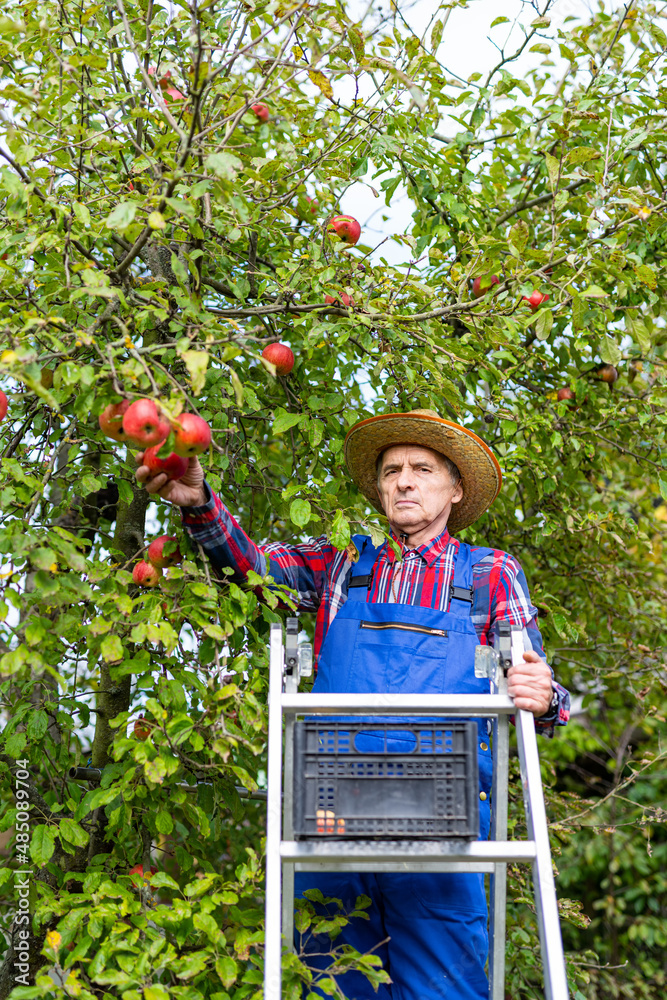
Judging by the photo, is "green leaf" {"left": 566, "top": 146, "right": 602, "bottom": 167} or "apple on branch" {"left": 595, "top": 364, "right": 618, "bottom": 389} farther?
"apple on branch" {"left": 595, "top": 364, "right": 618, "bottom": 389}

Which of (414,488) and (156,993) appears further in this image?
(414,488)

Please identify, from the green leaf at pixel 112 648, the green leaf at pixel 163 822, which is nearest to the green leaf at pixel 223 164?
the green leaf at pixel 112 648

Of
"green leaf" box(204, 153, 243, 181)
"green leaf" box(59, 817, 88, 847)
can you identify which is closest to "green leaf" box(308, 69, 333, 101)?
"green leaf" box(204, 153, 243, 181)

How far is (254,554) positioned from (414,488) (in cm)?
51

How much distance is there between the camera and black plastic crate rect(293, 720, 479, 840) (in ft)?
5.12

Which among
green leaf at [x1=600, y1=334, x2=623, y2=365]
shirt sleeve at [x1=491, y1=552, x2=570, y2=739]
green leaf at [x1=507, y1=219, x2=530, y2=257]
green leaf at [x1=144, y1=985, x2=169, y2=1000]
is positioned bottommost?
green leaf at [x1=144, y1=985, x2=169, y2=1000]

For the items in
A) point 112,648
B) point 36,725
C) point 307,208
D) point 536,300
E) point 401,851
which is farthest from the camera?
point 536,300

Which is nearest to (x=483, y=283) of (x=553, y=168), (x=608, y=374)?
(x=553, y=168)

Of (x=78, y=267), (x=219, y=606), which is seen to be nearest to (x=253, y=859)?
(x=219, y=606)

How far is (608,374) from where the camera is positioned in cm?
321

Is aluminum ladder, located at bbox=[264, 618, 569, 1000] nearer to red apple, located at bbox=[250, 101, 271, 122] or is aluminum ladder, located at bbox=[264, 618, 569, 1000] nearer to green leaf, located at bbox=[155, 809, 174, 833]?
green leaf, located at bbox=[155, 809, 174, 833]

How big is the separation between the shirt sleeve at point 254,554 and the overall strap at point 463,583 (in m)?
0.35

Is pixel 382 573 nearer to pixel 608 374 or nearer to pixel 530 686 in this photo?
pixel 530 686

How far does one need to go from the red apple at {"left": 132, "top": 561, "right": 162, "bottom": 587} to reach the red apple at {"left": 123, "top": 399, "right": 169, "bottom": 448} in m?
0.44
